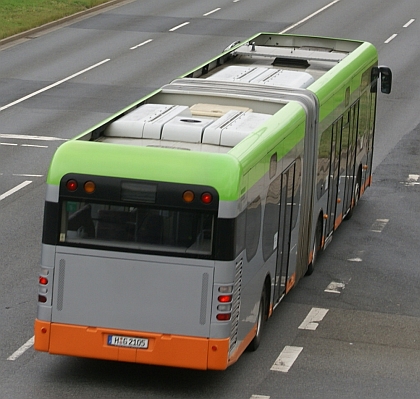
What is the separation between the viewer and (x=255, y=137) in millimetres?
14164

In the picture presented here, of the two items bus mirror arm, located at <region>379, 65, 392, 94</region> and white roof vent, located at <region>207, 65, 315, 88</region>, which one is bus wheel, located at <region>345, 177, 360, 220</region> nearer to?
bus mirror arm, located at <region>379, 65, 392, 94</region>

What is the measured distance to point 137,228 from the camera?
42.9ft

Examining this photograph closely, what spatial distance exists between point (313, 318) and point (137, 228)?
4.20m

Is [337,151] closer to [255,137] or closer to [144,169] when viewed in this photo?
[255,137]

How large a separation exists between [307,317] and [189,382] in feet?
10.3

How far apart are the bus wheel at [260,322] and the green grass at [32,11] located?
93.6 feet

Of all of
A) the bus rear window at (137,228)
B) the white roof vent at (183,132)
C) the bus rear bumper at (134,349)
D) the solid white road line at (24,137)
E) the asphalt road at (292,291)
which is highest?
the white roof vent at (183,132)

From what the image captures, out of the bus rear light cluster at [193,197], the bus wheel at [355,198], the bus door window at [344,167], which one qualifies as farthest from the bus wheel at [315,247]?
the bus rear light cluster at [193,197]

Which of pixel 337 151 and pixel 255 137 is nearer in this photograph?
pixel 255 137

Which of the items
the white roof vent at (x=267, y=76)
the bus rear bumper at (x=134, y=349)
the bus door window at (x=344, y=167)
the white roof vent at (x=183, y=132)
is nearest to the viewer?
the bus rear bumper at (x=134, y=349)

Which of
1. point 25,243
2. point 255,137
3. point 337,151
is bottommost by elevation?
point 25,243

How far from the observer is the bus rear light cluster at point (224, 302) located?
42.7 ft

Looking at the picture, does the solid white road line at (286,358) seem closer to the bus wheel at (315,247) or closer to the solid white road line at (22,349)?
the solid white road line at (22,349)

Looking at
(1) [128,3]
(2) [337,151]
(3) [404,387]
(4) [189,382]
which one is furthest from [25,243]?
(1) [128,3]
